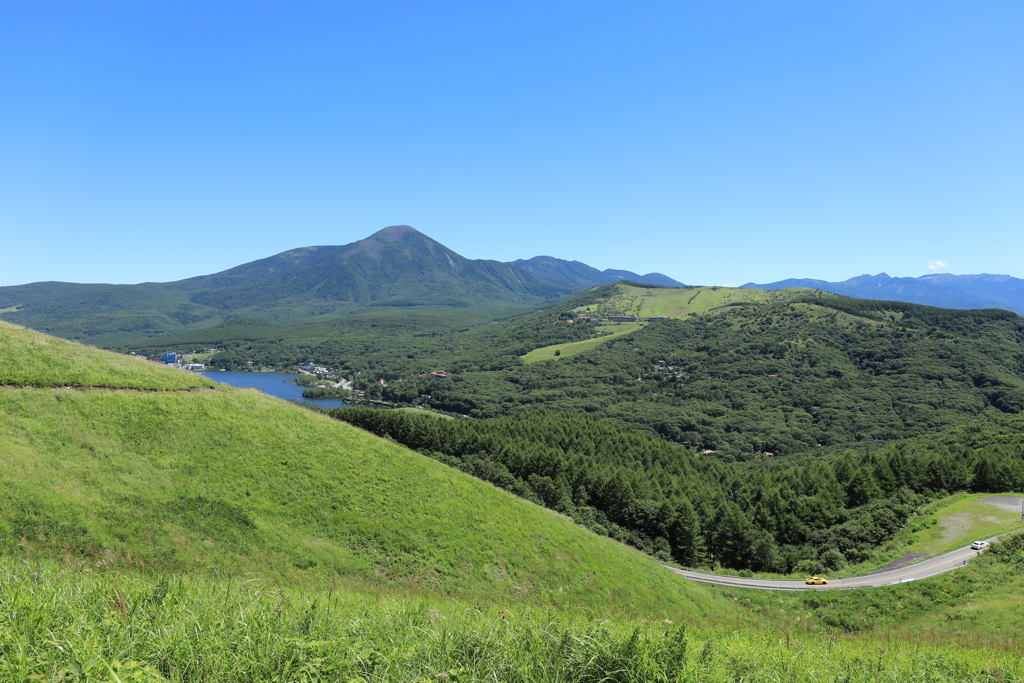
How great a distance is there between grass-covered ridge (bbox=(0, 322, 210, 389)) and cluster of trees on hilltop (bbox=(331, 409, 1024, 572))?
30.2 meters

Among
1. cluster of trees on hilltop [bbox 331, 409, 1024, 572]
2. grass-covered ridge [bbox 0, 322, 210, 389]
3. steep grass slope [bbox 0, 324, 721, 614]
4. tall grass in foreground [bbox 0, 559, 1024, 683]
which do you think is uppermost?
grass-covered ridge [bbox 0, 322, 210, 389]

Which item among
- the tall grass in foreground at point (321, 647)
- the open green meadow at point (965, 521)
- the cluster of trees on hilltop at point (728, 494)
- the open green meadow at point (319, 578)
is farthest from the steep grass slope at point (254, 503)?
the open green meadow at point (965, 521)

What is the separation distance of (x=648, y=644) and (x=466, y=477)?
26109 millimetres

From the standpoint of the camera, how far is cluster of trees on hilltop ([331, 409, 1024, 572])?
159 feet

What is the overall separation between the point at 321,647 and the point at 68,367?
27471 millimetres

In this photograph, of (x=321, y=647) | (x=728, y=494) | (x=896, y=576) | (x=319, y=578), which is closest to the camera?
(x=321, y=647)

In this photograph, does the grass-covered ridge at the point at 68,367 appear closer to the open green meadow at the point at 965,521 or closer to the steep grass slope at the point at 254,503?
the steep grass slope at the point at 254,503

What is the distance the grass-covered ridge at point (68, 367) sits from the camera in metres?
21.9

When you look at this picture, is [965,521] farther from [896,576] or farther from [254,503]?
[254,503]

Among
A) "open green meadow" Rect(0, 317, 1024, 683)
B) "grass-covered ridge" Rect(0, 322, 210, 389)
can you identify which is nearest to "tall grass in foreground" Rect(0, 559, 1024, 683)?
"open green meadow" Rect(0, 317, 1024, 683)

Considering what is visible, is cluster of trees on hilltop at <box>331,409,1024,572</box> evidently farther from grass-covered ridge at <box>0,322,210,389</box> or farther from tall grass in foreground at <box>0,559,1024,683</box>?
tall grass in foreground at <box>0,559,1024,683</box>

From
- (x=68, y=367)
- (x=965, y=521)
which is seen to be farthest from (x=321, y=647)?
(x=965, y=521)

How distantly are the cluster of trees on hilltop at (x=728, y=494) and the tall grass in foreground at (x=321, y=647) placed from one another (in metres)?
43.3

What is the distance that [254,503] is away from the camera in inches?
781
